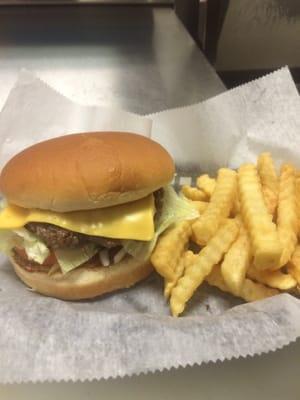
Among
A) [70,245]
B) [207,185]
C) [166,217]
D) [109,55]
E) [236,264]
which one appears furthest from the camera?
[109,55]

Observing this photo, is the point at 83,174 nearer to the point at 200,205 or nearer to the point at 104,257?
the point at 104,257

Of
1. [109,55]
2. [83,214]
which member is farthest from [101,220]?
[109,55]

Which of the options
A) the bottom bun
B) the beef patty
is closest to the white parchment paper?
the bottom bun

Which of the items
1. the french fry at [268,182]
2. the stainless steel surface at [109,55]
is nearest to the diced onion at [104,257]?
the french fry at [268,182]

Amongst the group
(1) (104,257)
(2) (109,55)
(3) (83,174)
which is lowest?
(2) (109,55)

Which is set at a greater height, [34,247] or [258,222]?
[258,222]

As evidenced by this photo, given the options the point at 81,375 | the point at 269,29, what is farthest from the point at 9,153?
the point at 269,29
